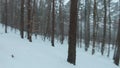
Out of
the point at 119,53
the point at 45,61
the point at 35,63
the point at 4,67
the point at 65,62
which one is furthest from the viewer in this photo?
the point at 119,53

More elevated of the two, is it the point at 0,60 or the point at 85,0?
the point at 85,0

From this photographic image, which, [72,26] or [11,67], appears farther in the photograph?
[72,26]

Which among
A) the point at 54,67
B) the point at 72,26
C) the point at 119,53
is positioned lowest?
the point at 119,53

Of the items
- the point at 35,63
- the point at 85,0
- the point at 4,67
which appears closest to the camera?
the point at 4,67

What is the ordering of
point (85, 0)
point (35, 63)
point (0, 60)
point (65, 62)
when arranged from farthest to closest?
point (85, 0)
point (65, 62)
point (35, 63)
point (0, 60)

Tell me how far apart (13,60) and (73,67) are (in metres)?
3.24

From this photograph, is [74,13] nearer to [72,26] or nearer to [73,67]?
[72,26]

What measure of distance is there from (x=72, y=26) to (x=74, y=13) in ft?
2.23

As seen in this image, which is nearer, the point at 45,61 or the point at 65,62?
the point at 45,61

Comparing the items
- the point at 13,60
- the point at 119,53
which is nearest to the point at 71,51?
the point at 13,60

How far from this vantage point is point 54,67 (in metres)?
11.2

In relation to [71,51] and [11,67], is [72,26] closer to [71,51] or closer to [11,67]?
[71,51]

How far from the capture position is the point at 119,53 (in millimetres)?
22953

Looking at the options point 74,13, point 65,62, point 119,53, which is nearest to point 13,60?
point 65,62
